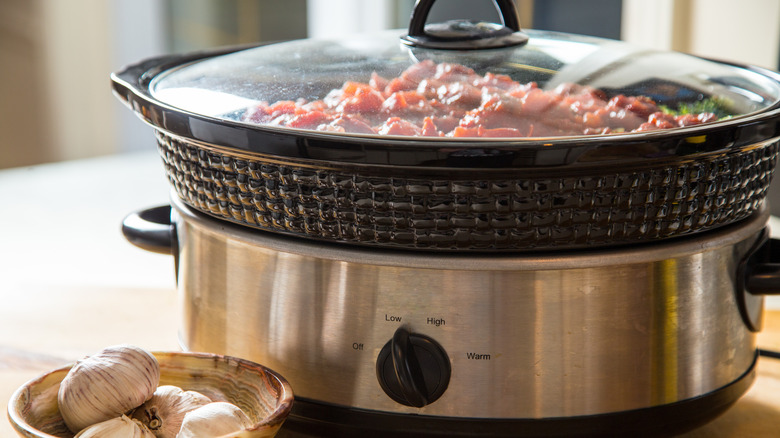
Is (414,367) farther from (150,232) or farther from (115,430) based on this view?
(150,232)

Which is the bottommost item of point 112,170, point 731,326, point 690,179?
point 112,170

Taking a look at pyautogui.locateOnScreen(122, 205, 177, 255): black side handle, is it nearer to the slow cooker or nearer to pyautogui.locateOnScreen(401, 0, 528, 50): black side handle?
the slow cooker

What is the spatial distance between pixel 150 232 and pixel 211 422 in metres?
0.32

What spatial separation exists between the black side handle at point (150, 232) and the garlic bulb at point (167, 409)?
20 centimetres

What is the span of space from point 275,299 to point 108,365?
14 centimetres

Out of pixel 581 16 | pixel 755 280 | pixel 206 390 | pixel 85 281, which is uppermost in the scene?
pixel 581 16

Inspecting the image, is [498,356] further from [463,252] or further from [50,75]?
[50,75]

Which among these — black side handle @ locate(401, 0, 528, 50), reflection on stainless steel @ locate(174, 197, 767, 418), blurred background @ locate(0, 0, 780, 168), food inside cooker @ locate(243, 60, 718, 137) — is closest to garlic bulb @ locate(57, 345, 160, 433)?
reflection on stainless steel @ locate(174, 197, 767, 418)

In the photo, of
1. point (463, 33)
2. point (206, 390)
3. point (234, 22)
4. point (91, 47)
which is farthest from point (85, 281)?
point (234, 22)

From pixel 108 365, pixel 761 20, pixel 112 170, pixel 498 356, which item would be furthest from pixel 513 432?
pixel 112 170

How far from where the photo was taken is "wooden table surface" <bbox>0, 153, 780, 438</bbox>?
958 millimetres

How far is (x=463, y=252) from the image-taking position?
68 centimetres

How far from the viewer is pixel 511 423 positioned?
697mm

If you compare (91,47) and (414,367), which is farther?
(91,47)
